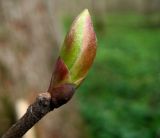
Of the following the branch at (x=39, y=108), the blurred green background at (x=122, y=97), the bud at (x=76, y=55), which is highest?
the bud at (x=76, y=55)

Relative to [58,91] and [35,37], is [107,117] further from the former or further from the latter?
[58,91]

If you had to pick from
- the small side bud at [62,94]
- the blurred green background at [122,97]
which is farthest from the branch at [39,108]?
the blurred green background at [122,97]

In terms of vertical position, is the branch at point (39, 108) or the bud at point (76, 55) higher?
the bud at point (76, 55)

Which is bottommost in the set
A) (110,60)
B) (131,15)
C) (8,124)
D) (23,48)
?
(131,15)

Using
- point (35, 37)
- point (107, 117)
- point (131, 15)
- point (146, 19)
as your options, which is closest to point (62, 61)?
point (35, 37)

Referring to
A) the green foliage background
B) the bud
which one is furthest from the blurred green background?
the bud

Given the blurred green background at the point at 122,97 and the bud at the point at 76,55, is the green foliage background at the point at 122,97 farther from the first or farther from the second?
the bud at the point at 76,55

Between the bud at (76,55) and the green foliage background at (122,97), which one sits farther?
the green foliage background at (122,97)
